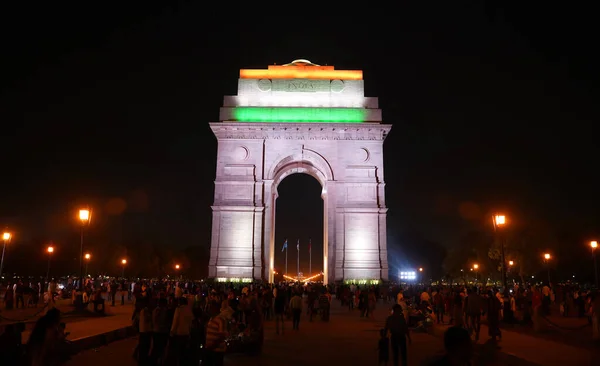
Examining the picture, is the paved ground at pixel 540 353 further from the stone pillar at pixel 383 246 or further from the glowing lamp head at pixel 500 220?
the stone pillar at pixel 383 246

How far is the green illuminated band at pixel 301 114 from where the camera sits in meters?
40.4

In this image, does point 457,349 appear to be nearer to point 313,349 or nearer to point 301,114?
point 313,349

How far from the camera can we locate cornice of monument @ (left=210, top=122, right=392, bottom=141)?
39.7 meters

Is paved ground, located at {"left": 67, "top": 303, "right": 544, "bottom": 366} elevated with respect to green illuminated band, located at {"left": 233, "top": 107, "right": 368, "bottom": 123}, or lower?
lower

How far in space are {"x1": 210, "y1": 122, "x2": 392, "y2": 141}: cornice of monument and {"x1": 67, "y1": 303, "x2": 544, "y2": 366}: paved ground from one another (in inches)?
929

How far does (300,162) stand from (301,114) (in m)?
3.95

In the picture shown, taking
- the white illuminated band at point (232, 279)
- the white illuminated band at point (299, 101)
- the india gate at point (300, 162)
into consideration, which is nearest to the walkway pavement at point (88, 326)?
the white illuminated band at point (232, 279)

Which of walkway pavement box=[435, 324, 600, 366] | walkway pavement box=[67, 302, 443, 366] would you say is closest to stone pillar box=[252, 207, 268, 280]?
walkway pavement box=[67, 302, 443, 366]

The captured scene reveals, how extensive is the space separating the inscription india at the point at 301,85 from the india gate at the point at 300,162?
0.08 m

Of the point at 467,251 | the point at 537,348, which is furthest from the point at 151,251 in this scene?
the point at 537,348

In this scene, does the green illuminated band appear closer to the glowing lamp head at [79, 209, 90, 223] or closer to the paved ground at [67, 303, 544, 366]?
the glowing lamp head at [79, 209, 90, 223]

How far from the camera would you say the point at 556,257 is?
54438mm

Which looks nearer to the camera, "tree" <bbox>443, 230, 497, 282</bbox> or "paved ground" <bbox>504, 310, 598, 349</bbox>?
"paved ground" <bbox>504, 310, 598, 349</bbox>

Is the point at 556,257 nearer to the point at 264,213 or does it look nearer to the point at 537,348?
the point at 264,213
